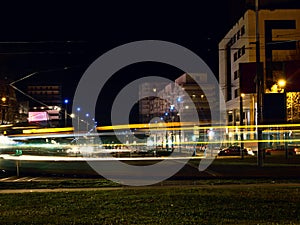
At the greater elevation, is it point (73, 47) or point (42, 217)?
point (73, 47)

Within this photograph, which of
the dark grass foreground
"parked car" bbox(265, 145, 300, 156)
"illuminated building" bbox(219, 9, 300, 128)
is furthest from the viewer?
"parked car" bbox(265, 145, 300, 156)

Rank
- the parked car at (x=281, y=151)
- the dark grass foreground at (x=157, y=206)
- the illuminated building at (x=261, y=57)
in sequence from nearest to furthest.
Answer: the dark grass foreground at (x=157, y=206) → the illuminated building at (x=261, y=57) → the parked car at (x=281, y=151)

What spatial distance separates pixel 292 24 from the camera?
63750mm

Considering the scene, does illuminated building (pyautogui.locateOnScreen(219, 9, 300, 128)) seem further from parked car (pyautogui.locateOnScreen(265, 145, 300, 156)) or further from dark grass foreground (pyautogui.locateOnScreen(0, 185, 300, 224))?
dark grass foreground (pyautogui.locateOnScreen(0, 185, 300, 224))

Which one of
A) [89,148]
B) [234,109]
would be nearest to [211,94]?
[234,109]

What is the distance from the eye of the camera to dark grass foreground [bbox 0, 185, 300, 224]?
31.7 ft

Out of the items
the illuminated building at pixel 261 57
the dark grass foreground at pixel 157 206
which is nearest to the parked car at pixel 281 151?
the illuminated building at pixel 261 57

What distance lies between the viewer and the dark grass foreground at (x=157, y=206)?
9648 millimetres

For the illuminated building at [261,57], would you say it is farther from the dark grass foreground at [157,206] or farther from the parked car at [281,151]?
the dark grass foreground at [157,206]

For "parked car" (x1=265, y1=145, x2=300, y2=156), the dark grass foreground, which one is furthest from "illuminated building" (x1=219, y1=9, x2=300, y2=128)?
the dark grass foreground

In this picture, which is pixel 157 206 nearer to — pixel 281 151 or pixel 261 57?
pixel 281 151

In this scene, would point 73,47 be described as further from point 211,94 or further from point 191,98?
point 191,98

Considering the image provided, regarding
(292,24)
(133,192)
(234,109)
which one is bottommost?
(133,192)

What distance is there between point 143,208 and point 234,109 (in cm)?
6292
